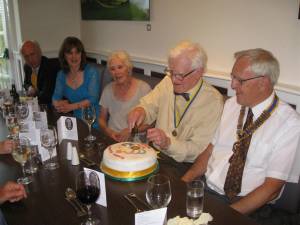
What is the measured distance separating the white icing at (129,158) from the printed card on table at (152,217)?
40cm

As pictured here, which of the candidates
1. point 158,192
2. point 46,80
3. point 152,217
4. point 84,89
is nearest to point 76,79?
point 84,89

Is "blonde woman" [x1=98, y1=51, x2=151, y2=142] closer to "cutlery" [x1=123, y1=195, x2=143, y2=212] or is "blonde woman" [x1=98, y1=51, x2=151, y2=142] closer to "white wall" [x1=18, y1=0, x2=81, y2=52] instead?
"cutlery" [x1=123, y1=195, x2=143, y2=212]

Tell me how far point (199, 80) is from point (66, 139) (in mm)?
909

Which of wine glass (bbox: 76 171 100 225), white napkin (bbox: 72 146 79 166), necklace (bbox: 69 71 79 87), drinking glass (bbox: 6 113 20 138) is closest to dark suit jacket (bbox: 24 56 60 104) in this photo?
necklace (bbox: 69 71 79 87)

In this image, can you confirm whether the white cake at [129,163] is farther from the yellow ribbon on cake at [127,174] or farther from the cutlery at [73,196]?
the cutlery at [73,196]

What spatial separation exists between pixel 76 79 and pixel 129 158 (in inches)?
72.6

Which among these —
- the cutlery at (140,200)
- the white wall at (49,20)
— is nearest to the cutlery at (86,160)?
the cutlery at (140,200)

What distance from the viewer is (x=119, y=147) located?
1.60 metres

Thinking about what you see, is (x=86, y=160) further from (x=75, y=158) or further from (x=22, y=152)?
(x=22, y=152)

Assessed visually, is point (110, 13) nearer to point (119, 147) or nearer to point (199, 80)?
point (199, 80)

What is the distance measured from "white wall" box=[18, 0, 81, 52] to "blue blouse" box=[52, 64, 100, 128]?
213 cm

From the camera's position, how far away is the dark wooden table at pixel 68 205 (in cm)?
117

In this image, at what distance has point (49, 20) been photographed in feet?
16.4

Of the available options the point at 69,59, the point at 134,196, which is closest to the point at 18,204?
the point at 134,196
